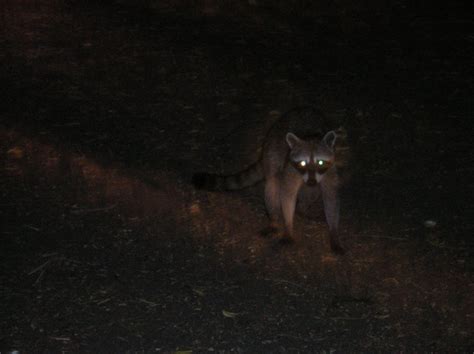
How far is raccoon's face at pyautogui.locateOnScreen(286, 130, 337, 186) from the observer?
601 centimetres

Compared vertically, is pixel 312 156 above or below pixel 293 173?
above

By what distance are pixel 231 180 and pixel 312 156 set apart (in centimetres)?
95

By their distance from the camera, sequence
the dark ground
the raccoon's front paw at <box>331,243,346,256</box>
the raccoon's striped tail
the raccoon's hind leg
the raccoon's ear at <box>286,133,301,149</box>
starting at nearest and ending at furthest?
the dark ground → the raccoon's front paw at <box>331,243,346,256</box> → the raccoon's ear at <box>286,133,301,149</box> → the raccoon's hind leg → the raccoon's striped tail

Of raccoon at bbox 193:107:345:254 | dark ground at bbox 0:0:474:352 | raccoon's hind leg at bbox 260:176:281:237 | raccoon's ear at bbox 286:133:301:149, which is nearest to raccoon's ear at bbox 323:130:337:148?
raccoon at bbox 193:107:345:254

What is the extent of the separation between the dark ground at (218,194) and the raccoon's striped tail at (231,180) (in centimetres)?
15

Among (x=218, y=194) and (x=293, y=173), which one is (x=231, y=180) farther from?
(x=293, y=173)

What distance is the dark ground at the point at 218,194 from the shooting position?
5.14 metres

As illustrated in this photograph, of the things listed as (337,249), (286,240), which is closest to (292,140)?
(286,240)

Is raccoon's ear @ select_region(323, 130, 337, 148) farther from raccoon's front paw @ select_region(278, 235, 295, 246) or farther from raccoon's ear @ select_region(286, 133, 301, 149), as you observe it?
raccoon's front paw @ select_region(278, 235, 295, 246)

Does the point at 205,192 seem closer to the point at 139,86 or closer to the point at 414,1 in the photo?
the point at 139,86

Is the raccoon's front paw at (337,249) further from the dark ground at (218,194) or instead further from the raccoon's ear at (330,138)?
the raccoon's ear at (330,138)

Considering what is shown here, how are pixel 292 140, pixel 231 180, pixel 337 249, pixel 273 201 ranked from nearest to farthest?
pixel 337 249 → pixel 292 140 → pixel 273 201 → pixel 231 180

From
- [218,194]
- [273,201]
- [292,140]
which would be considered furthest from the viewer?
[218,194]

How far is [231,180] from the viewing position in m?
6.71
